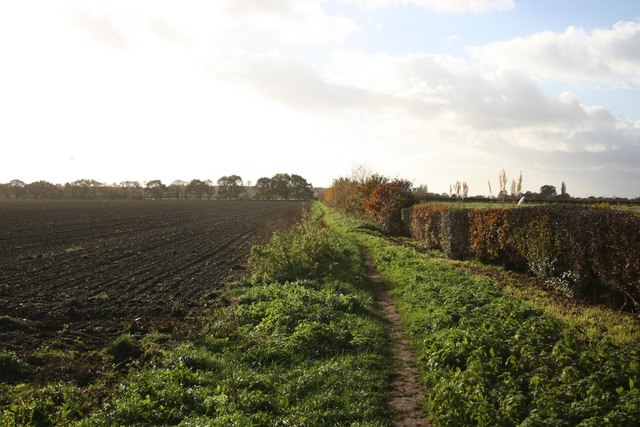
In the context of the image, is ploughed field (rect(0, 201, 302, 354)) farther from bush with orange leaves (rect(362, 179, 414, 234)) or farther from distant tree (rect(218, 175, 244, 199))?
distant tree (rect(218, 175, 244, 199))

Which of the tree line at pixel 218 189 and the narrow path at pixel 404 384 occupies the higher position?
the tree line at pixel 218 189

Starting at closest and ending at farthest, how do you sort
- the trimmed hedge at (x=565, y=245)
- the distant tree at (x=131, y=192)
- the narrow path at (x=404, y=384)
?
the narrow path at (x=404, y=384) < the trimmed hedge at (x=565, y=245) < the distant tree at (x=131, y=192)

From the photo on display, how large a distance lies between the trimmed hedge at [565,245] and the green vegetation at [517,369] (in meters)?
2.39

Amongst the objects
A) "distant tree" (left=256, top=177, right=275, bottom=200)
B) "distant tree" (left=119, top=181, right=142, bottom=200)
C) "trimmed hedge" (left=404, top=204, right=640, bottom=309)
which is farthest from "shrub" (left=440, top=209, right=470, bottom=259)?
"distant tree" (left=119, top=181, right=142, bottom=200)

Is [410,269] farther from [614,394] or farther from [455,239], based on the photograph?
[614,394]

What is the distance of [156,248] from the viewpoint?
25.0 m

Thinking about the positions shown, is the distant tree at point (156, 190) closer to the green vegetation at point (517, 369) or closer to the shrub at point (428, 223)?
the shrub at point (428, 223)

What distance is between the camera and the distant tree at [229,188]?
161625 millimetres

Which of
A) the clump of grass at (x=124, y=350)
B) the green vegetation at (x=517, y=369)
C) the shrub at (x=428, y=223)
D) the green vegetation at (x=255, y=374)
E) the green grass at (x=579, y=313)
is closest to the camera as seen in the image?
the green vegetation at (x=517, y=369)

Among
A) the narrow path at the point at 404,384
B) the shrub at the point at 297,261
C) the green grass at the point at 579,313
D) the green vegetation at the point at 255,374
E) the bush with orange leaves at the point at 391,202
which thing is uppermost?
the bush with orange leaves at the point at 391,202

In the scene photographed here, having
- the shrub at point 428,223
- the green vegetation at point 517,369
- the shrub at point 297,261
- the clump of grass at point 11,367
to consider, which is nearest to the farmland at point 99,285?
the clump of grass at point 11,367

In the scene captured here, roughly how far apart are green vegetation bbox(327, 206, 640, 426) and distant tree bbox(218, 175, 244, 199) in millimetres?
154785

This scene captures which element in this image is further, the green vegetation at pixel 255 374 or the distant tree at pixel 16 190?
the distant tree at pixel 16 190

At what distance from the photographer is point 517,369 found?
6.52 m
